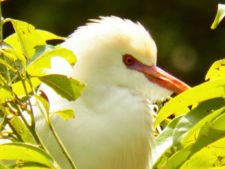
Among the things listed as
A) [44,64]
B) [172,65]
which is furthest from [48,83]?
[172,65]

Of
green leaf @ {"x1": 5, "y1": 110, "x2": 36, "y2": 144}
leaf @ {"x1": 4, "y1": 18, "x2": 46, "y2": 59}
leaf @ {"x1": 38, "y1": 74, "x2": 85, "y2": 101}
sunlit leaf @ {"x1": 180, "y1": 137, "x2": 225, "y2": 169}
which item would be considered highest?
leaf @ {"x1": 4, "y1": 18, "x2": 46, "y2": 59}

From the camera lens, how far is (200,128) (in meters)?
2.21

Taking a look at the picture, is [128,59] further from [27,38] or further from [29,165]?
[29,165]

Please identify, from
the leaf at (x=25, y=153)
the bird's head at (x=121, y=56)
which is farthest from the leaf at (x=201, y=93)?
the bird's head at (x=121, y=56)

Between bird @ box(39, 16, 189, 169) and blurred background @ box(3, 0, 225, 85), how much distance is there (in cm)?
453

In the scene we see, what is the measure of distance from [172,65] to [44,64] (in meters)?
6.41

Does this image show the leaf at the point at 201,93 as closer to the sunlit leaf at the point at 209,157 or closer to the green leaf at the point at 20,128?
the sunlit leaf at the point at 209,157

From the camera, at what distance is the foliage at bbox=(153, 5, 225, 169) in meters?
2.18

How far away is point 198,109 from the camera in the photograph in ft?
7.34

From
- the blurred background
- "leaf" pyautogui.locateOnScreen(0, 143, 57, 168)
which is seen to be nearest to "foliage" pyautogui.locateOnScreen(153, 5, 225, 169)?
"leaf" pyautogui.locateOnScreen(0, 143, 57, 168)

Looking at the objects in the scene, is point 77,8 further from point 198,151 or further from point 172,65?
point 198,151

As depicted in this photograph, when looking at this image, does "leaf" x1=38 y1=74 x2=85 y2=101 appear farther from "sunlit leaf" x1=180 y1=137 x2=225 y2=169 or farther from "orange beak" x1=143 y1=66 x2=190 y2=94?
"orange beak" x1=143 y1=66 x2=190 y2=94

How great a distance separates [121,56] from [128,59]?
26 millimetres

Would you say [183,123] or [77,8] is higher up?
[77,8]
